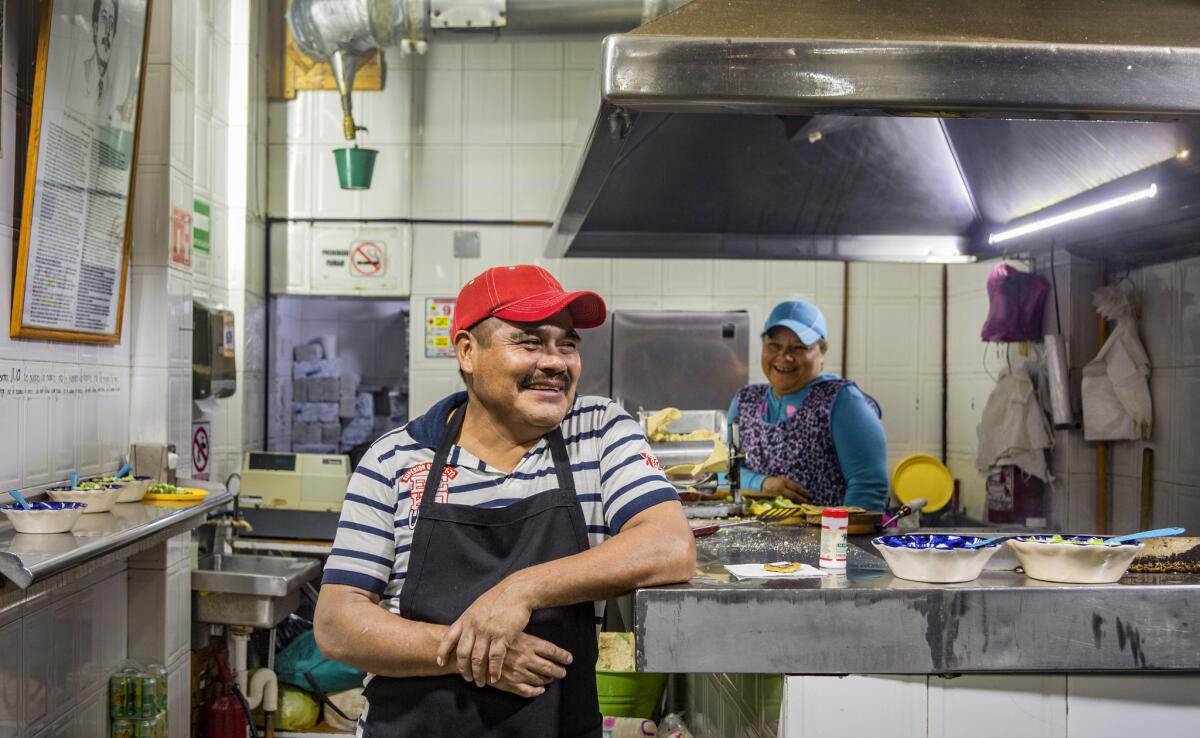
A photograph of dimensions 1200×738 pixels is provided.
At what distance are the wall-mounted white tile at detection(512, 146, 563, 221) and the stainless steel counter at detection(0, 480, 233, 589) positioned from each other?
3216mm

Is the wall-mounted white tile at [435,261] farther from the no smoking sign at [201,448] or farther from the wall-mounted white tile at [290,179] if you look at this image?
the no smoking sign at [201,448]

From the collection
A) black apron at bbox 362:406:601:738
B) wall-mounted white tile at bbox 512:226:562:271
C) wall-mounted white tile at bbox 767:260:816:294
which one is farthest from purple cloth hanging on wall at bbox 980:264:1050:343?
black apron at bbox 362:406:601:738

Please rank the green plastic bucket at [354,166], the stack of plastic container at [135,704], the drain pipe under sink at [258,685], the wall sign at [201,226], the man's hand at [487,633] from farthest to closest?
the green plastic bucket at [354,166] → the drain pipe under sink at [258,685] → the wall sign at [201,226] → the stack of plastic container at [135,704] → the man's hand at [487,633]

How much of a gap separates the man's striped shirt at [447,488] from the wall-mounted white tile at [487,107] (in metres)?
4.31

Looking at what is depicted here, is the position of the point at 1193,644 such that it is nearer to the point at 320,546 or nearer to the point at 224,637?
the point at 224,637

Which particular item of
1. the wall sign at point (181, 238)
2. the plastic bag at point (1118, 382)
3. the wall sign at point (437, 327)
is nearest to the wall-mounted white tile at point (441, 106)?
the wall sign at point (437, 327)

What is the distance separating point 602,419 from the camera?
203 cm

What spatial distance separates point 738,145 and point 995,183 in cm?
95

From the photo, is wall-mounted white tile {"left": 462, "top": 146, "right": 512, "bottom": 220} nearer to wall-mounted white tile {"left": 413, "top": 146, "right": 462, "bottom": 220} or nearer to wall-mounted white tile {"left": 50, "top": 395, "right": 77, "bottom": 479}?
wall-mounted white tile {"left": 413, "top": 146, "right": 462, "bottom": 220}

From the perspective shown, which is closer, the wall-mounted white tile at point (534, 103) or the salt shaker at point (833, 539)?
the salt shaker at point (833, 539)

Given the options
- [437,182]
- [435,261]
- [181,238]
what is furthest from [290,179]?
[181,238]

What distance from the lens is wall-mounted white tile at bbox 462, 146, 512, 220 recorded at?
19.7 ft

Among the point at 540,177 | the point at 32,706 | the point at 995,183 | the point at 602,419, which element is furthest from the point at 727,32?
the point at 540,177

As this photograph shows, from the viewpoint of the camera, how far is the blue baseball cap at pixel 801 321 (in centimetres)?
386
